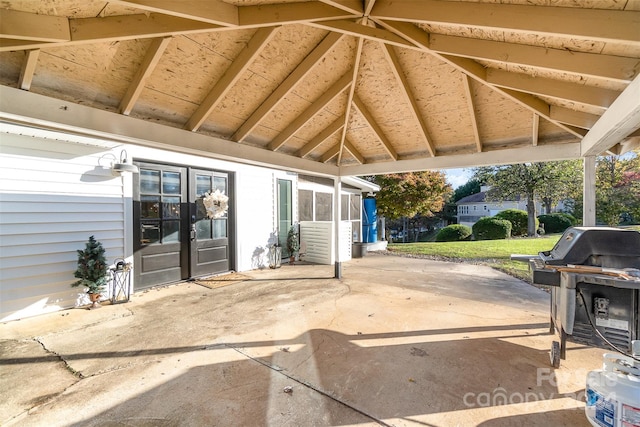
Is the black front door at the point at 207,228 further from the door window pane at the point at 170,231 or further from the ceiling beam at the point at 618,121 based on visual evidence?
the ceiling beam at the point at 618,121

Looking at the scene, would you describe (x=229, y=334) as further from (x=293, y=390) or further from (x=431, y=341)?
(x=431, y=341)

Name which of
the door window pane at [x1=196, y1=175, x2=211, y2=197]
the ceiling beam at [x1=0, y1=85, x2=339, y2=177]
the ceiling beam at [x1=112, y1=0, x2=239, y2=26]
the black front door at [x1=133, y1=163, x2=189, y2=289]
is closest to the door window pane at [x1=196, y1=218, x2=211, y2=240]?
the black front door at [x1=133, y1=163, x2=189, y2=289]

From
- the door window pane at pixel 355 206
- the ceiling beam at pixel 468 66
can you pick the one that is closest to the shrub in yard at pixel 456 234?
the door window pane at pixel 355 206

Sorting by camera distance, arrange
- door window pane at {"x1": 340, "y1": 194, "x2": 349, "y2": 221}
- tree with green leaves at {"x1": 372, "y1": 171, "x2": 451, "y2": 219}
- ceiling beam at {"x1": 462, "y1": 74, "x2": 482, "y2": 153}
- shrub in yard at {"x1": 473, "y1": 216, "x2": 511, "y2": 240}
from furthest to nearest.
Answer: shrub in yard at {"x1": 473, "y1": 216, "x2": 511, "y2": 240} < tree with green leaves at {"x1": 372, "y1": 171, "x2": 451, "y2": 219} < door window pane at {"x1": 340, "y1": 194, "x2": 349, "y2": 221} < ceiling beam at {"x1": 462, "y1": 74, "x2": 482, "y2": 153}

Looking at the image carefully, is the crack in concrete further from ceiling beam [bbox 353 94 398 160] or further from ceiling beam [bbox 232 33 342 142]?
ceiling beam [bbox 353 94 398 160]

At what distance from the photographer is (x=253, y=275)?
6.17 meters

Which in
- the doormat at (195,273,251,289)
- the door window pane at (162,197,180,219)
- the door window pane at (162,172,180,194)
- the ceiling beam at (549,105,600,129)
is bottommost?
the doormat at (195,273,251,289)

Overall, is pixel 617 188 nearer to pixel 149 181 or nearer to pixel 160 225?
pixel 160 225

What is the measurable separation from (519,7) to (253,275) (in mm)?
5861

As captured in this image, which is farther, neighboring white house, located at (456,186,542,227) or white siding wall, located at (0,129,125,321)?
neighboring white house, located at (456,186,542,227)

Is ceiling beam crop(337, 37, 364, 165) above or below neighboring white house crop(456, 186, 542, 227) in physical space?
above

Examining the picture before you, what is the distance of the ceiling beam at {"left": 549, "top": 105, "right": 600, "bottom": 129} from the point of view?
2.77 m

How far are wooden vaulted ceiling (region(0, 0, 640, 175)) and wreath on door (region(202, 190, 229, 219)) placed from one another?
2.03 meters

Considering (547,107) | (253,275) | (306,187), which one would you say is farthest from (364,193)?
(547,107)
